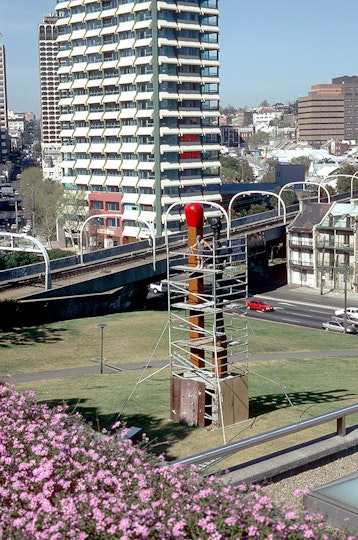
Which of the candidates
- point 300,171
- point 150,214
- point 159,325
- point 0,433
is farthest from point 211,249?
point 300,171

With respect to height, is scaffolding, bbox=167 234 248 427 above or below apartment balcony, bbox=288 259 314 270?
above

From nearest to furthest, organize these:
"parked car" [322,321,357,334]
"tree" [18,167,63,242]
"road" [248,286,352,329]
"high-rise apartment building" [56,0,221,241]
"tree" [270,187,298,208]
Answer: "parked car" [322,321,357,334] → "road" [248,286,352,329] → "high-rise apartment building" [56,0,221,241] → "tree" [18,167,63,242] → "tree" [270,187,298,208]

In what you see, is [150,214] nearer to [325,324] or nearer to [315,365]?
[325,324]

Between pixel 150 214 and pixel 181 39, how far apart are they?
85.8ft

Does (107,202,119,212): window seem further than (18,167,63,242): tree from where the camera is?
No

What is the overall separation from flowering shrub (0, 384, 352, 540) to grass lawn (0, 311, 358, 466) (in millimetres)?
3725

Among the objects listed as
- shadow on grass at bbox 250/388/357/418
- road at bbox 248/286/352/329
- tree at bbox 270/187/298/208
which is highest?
tree at bbox 270/187/298/208

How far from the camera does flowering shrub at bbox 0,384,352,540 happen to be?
1024 centimetres

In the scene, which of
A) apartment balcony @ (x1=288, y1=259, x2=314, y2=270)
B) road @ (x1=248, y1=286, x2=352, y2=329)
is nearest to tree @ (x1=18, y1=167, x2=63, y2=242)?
apartment balcony @ (x1=288, y1=259, x2=314, y2=270)

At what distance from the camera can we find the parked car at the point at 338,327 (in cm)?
6656

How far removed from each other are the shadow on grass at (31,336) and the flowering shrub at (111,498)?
3214cm

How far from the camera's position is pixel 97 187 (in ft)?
412

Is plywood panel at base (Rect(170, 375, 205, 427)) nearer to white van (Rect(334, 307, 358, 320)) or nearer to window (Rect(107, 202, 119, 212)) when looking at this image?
white van (Rect(334, 307, 358, 320))

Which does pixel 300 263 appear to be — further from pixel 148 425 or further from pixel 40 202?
pixel 148 425
